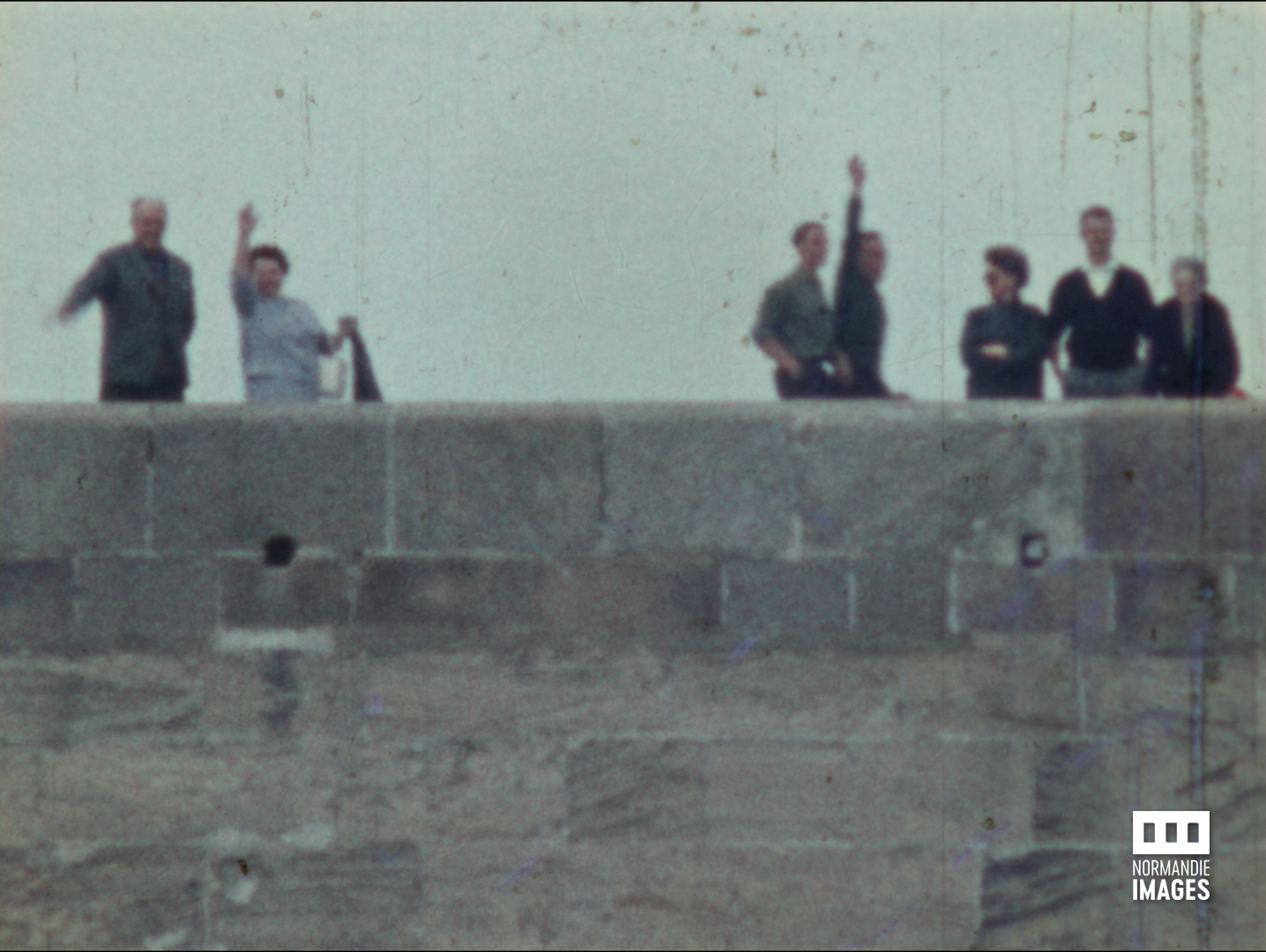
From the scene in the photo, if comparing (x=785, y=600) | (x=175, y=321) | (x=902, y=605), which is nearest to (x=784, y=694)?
(x=785, y=600)

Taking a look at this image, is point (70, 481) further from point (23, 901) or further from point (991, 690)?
point (991, 690)

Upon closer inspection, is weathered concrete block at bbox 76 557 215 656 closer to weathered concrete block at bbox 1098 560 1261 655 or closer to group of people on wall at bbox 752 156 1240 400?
group of people on wall at bbox 752 156 1240 400

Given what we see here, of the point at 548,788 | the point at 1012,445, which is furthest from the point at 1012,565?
the point at 548,788

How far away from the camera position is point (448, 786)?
12.9 ft

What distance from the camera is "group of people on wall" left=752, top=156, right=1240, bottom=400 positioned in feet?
13.3

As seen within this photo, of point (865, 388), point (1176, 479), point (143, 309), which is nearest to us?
point (1176, 479)

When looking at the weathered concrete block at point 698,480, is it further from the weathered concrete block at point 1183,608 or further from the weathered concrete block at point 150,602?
the weathered concrete block at point 150,602

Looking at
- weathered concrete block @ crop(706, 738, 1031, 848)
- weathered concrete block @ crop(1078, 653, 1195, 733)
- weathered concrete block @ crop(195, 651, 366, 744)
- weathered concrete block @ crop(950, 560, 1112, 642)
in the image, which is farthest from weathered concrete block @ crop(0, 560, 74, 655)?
weathered concrete block @ crop(1078, 653, 1195, 733)

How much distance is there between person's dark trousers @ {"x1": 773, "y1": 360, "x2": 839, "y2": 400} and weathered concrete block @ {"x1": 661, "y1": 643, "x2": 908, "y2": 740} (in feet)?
2.15

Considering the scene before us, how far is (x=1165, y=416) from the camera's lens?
390cm

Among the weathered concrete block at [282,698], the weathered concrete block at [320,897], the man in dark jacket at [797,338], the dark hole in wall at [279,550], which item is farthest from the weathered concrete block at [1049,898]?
the dark hole in wall at [279,550]

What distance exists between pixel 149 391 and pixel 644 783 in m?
1.62

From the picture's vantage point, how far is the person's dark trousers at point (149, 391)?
4098 mm

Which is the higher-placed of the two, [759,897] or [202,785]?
[202,785]
